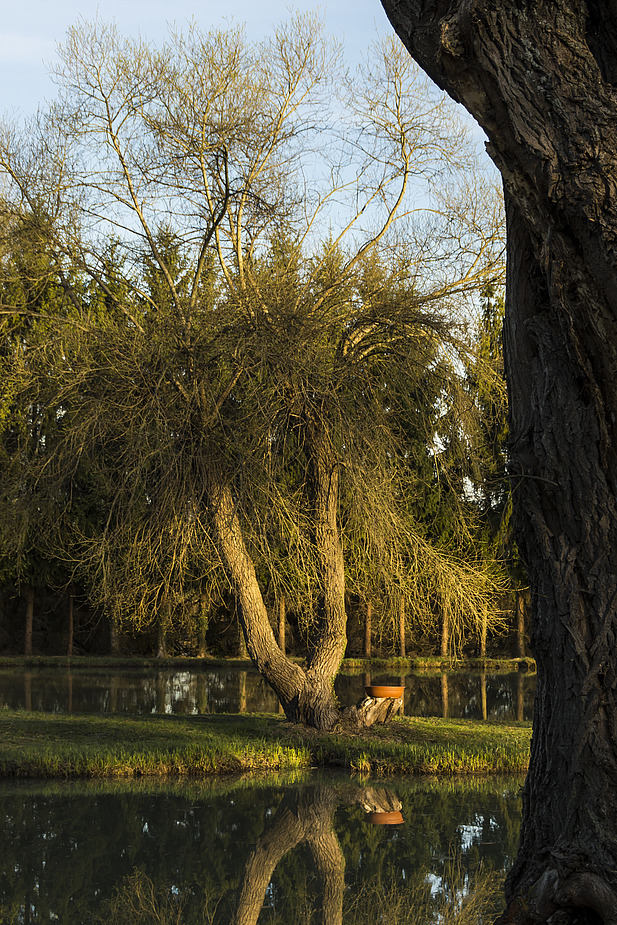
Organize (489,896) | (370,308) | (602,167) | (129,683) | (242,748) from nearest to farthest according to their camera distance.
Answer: (602,167) → (489,896) → (242,748) → (370,308) → (129,683)

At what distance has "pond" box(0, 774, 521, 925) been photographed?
5.50 m

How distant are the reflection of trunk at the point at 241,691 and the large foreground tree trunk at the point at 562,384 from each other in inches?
501

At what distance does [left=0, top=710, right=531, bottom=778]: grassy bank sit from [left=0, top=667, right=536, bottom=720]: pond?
2926 millimetres

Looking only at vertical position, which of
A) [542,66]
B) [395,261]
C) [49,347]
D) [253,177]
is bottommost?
[542,66]

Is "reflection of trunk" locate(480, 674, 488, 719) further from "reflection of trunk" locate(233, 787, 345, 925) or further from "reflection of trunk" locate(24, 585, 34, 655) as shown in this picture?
"reflection of trunk" locate(24, 585, 34, 655)

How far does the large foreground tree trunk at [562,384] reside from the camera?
9.91ft

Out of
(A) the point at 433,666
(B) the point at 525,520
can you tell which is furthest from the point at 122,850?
(A) the point at 433,666

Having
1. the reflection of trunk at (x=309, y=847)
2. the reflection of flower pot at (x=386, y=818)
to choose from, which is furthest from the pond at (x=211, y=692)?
the reflection of flower pot at (x=386, y=818)

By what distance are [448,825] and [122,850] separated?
9.29 feet

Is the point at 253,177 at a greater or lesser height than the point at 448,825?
greater

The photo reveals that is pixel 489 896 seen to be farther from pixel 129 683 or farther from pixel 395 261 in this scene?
pixel 129 683

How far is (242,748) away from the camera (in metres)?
10.5

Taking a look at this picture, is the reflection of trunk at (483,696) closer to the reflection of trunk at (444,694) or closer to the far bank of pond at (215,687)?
the far bank of pond at (215,687)

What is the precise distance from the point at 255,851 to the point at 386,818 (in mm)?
1603
